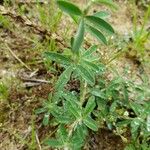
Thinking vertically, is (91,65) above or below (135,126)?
above

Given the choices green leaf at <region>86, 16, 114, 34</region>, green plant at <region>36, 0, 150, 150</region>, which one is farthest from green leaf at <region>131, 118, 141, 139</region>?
green leaf at <region>86, 16, 114, 34</region>

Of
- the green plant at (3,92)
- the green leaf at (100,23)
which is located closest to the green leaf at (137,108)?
the green leaf at (100,23)

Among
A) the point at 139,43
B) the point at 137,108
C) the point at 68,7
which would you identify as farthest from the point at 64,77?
the point at 139,43

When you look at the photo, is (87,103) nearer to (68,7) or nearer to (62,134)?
(62,134)

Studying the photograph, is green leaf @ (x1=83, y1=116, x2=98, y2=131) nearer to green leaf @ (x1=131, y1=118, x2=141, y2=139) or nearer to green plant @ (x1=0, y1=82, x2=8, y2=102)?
green leaf @ (x1=131, y1=118, x2=141, y2=139)

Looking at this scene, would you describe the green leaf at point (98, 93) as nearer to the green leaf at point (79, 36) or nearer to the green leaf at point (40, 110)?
the green leaf at point (40, 110)

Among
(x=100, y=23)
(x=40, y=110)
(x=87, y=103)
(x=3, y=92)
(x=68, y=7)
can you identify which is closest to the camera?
(x=68, y=7)

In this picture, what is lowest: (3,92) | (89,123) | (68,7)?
(3,92)

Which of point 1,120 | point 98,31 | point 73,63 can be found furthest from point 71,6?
point 1,120
